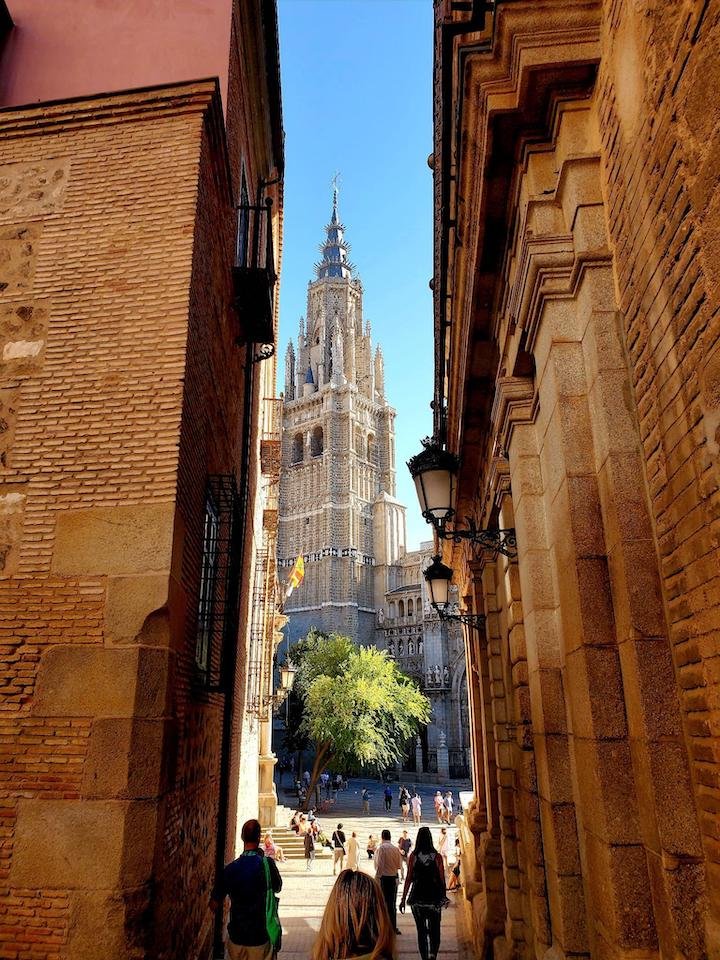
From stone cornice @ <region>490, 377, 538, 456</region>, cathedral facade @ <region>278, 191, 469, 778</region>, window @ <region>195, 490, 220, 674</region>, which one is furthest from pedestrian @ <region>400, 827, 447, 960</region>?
cathedral facade @ <region>278, 191, 469, 778</region>

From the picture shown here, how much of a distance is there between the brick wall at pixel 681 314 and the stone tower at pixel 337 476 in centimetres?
6386

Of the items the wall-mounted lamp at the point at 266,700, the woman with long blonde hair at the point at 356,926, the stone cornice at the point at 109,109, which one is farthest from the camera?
the wall-mounted lamp at the point at 266,700

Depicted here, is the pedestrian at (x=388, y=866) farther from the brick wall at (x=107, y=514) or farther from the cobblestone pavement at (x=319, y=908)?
the brick wall at (x=107, y=514)

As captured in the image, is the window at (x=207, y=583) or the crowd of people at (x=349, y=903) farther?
the window at (x=207, y=583)

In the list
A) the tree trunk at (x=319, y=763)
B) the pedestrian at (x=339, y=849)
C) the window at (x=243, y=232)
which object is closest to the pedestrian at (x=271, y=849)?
the pedestrian at (x=339, y=849)

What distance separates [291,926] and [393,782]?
41936mm

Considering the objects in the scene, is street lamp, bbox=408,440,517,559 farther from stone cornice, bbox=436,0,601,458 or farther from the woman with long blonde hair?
the woman with long blonde hair

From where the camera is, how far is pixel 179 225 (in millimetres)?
6305

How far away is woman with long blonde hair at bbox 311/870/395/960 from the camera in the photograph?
2.37 m

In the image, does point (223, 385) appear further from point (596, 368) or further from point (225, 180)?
point (596, 368)

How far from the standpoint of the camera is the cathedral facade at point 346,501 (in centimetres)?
6625

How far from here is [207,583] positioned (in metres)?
7.15

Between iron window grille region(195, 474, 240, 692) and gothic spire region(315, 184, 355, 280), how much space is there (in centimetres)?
8048

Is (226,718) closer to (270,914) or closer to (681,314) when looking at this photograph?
(270,914)
